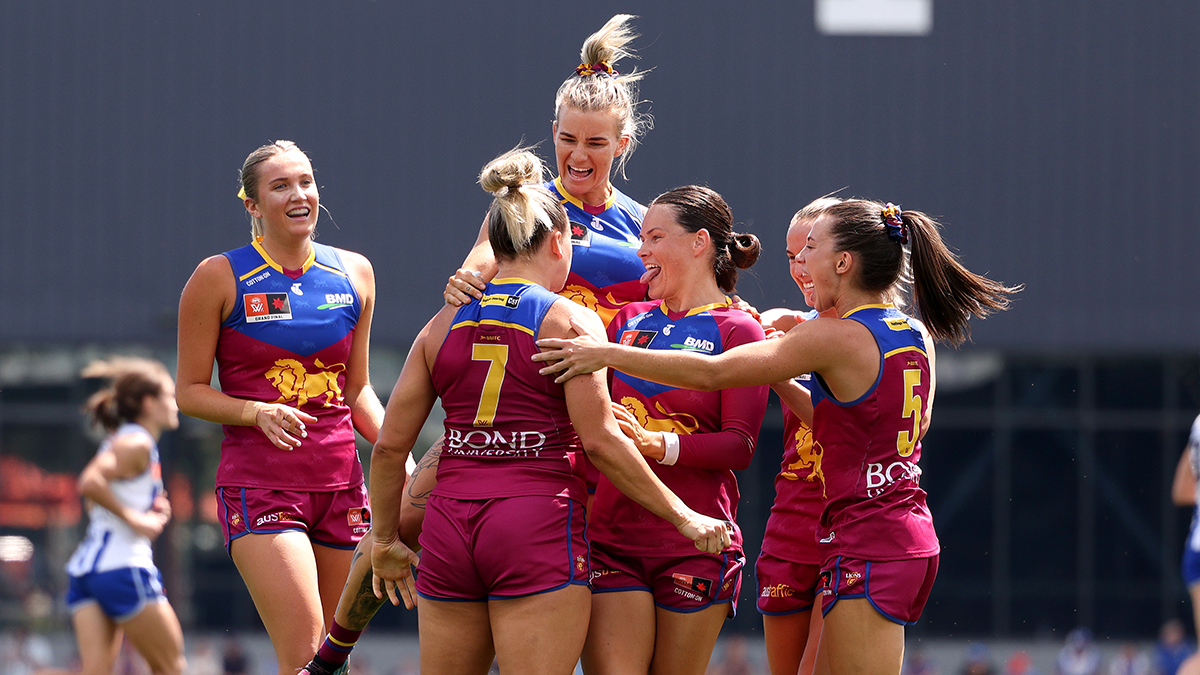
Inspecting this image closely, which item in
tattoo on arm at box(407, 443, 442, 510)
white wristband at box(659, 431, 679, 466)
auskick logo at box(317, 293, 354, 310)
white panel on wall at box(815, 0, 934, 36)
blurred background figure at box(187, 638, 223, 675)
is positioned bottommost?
blurred background figure at box(187, 638, 223, 675)

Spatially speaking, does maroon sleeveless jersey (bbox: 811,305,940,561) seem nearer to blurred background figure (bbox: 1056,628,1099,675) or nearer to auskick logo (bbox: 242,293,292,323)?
auskick logo (bbox: 242,293,292,323)

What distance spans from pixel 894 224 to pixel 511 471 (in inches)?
59.0

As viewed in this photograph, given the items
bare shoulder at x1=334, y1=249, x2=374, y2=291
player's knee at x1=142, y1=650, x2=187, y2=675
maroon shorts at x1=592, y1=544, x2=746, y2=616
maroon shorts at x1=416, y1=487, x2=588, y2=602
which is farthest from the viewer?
player's knee at x1=142, y1=650, x2=187, y2=675

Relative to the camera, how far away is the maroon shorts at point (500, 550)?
12.0 feet

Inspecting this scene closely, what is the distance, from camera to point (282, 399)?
4.71m

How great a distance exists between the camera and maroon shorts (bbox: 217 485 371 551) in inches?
180

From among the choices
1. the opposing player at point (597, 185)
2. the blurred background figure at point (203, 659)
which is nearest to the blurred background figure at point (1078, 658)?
the blurred background figure at point (203, 659)

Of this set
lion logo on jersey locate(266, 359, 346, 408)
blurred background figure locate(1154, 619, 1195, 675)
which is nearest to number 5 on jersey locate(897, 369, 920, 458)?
lion logo on jersey locate(266, 359, 346, 408)

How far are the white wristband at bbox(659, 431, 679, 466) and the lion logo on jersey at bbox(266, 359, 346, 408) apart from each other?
1.47 metres

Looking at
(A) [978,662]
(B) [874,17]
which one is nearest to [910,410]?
(A) [978,662]

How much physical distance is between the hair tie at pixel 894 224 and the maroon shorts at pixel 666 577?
3.95 feet

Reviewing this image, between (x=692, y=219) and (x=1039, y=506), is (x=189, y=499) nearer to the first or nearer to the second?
(x=1039, y=506)

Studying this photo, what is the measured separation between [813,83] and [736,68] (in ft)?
4.06

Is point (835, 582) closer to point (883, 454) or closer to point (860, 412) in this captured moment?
point (883, 454)
